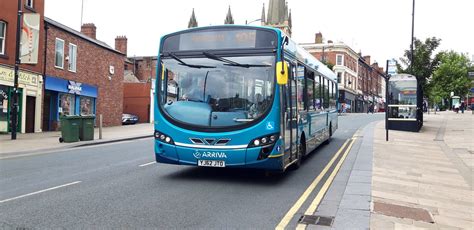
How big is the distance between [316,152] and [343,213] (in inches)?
316

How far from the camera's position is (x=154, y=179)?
8.81 m

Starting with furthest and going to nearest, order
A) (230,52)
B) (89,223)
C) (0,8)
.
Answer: (0,8) < (230,52) < (89,223)

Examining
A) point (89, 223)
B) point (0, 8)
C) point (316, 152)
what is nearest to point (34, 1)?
point (0, 8)

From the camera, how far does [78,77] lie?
2773 cm

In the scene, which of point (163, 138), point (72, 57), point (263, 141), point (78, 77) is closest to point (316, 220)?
point (263, 141)

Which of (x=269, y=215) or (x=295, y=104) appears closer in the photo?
(x=269, y=215)

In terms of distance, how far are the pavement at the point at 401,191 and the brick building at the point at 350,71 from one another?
50.4 metres

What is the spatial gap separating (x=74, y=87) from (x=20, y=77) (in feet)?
17.8

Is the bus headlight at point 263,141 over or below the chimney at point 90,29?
below

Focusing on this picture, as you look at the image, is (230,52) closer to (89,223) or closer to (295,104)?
(295,104)

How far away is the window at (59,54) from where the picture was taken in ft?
82.9

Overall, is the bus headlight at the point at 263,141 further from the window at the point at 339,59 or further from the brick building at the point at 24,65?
the window at the point at 339,59

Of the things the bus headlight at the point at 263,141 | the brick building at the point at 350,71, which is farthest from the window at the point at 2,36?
the brick building at the point at 350,71

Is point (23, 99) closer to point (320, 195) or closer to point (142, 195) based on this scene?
point (142, 195)
